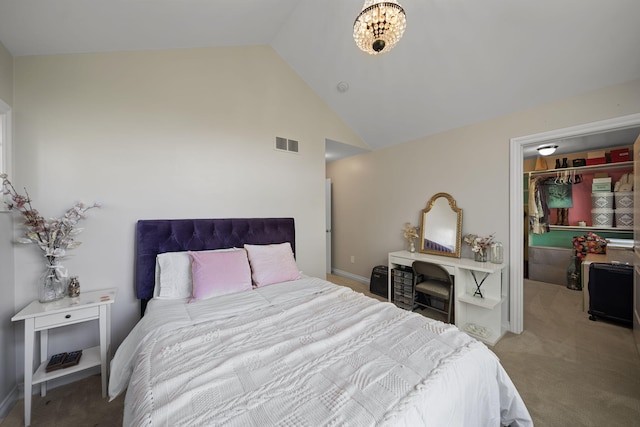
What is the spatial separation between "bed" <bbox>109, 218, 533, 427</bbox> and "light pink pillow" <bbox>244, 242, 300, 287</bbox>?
0.13m

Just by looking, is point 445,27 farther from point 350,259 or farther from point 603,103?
point 350,259

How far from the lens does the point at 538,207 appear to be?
15.1 feet

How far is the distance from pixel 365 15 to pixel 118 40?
6.40 feet

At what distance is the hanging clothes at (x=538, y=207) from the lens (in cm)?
459

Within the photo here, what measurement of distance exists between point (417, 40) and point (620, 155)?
12.6 feet

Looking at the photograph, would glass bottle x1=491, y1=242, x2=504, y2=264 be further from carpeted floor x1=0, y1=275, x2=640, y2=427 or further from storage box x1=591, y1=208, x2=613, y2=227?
storage box x1=591, y1=208, x2=613, y2=227

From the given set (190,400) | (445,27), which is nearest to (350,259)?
(445,27)

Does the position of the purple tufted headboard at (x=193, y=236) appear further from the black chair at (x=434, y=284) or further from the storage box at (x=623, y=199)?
the storage box at (x=623, y=199)

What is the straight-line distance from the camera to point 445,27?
2062mm

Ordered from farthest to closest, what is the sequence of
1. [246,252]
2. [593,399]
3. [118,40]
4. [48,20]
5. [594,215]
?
[594,215]
[246,252]
[118,40]
[593,399]
[48,20]

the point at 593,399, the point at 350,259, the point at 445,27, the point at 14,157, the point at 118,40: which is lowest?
the point at 593,399

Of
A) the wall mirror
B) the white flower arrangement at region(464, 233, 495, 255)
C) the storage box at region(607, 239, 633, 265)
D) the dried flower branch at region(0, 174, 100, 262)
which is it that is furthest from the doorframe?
the dried flower branch at region(0, 174, 100, 262)

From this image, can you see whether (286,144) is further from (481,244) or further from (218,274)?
(481,244)

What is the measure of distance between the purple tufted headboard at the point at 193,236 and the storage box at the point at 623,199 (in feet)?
16.6
